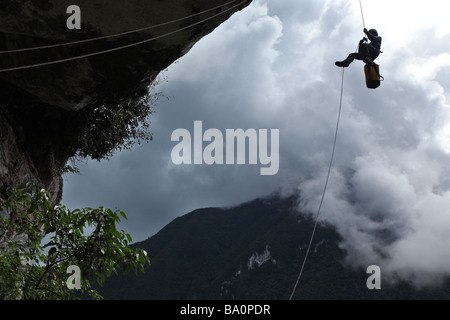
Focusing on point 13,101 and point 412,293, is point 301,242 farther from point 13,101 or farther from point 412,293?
point 13,101

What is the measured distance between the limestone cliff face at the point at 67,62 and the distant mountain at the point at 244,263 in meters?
71.4

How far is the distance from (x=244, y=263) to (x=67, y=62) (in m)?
110

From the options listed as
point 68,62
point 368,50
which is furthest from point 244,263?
point 68,62

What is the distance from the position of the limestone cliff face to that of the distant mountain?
7141 centimetres

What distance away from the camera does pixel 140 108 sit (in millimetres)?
14078

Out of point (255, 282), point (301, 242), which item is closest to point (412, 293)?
point (301, 242)

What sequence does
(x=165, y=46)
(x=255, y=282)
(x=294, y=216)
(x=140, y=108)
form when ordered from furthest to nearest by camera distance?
(x=294, y=216)
(x=255, y=282)
(x=140, y=108)
(x=165, y=46)

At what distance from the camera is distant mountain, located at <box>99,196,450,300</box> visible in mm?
85500

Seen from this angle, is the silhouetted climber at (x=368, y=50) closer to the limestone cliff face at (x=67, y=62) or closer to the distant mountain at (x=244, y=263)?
the limestone cliff face at (x=67, y=62)

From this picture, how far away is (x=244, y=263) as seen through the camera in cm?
11400

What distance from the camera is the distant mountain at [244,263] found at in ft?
281

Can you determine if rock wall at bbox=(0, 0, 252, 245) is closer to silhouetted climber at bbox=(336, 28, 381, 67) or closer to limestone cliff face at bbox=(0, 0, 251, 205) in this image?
limestone cliff face at bbox=(0, 0, 251, 205)
